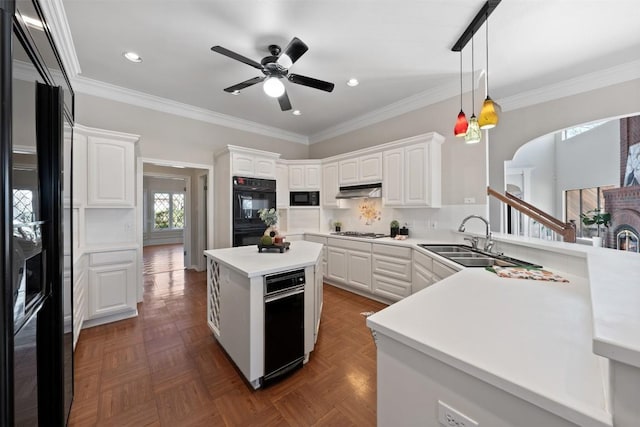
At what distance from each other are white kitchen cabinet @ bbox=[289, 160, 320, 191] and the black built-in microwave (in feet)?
0.34

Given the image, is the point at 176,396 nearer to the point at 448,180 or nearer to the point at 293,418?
the point at 293,418

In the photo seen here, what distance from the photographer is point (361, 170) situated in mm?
3939

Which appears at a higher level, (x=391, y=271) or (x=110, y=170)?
(x=110, y=170)

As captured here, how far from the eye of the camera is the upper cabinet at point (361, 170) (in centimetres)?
372

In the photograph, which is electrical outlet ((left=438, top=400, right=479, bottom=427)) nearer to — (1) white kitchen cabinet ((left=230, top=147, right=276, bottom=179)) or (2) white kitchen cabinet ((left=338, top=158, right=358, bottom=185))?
(2) white kitchen cabinet ((left=338, top=158, right=358, bottom=185))

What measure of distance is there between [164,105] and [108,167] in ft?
4.63

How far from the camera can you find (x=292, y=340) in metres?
1.85

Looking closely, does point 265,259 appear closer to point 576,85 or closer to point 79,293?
point 79,293

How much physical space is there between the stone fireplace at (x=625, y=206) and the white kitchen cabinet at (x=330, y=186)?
5716mm

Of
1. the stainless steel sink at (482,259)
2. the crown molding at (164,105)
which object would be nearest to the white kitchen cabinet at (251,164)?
the crown molding at (164,105)

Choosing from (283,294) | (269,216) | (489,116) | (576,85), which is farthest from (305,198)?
(576,85)

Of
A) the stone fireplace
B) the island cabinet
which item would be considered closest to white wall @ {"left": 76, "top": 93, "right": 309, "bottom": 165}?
the island cabinet

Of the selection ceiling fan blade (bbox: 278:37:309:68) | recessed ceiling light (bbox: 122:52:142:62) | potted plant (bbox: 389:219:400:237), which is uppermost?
recessed ceiling light (bbox: 122:52:142:62)

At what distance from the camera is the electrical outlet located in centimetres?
67
